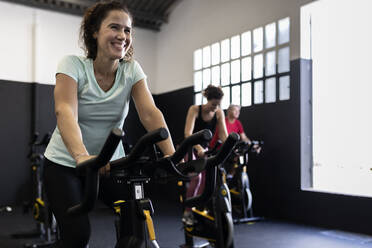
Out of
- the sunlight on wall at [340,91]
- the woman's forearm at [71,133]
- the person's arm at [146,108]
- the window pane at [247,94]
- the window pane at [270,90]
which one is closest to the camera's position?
the woman's forearm at [71,133]

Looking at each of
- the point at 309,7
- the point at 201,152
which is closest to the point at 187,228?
the point at 201,152

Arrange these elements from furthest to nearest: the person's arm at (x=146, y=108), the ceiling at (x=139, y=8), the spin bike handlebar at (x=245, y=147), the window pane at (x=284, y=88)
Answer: the ceiling at (x=139, y=8) → the window pane at (x=284, y=88) → the spin bike handlebar at (x=245, y=147) → the person's arm at (x=146, y=108)

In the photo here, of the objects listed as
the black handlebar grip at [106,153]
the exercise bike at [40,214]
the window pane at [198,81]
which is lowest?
the exercise bike at [40,214]

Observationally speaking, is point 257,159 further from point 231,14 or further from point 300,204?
point 231,14

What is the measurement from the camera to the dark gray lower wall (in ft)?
13.4

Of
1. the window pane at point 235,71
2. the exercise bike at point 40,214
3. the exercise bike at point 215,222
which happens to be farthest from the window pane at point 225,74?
Answer: the exercise bike at point 40,214

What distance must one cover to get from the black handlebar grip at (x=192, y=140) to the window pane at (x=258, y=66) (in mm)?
4193

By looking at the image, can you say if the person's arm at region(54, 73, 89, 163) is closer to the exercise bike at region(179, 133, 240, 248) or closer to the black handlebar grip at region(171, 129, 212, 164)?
the black handlebar grip at region(171, 129, 212, 164)

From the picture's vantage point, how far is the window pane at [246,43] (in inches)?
202

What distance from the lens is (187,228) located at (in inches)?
120

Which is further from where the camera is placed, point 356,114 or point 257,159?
point 257,159

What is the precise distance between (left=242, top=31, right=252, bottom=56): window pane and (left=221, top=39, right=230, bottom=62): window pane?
0.35m

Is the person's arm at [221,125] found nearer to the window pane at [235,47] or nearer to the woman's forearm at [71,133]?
the window pane at [235,47]

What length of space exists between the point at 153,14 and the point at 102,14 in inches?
239
